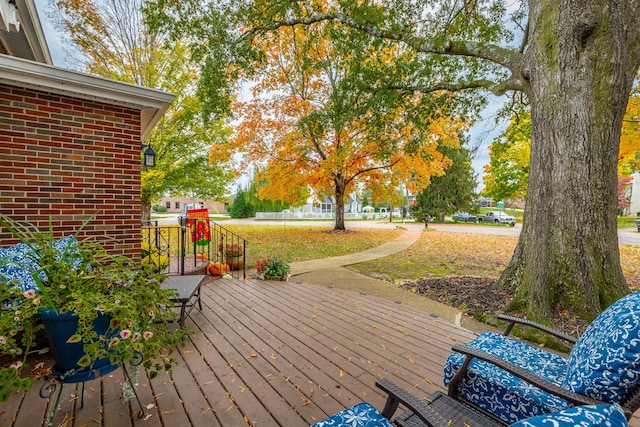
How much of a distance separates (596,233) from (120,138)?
237 inches

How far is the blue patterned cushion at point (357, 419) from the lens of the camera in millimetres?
1346

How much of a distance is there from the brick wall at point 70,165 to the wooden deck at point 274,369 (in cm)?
163

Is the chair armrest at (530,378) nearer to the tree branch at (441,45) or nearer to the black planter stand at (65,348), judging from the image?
the black planter stand at (65,348)

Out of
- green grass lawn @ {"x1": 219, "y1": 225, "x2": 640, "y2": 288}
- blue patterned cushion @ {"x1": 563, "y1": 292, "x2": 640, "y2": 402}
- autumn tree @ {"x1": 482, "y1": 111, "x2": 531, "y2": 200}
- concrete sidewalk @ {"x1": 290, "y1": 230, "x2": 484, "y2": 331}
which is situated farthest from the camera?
autumn tree @ {"x1": 482, "y1": 111, "x2": 531, "y2": 200}

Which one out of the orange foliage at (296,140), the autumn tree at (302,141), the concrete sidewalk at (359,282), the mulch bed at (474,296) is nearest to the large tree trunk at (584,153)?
the mulch bed at (474,296)

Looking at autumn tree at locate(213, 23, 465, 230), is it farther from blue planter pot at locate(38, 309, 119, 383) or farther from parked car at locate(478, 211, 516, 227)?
parked car at locate(478, 211, 516, 227)

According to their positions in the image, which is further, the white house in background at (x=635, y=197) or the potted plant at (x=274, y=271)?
the white house in background at (x=635, y=197)

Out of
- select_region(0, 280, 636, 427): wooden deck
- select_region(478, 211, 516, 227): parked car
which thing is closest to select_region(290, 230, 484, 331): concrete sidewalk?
select_region(0, 280, 636, 427): wooden deck

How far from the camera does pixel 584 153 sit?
3574 millimetres

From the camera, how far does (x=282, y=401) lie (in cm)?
219

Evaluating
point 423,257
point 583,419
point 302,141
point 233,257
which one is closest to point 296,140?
point 302,141

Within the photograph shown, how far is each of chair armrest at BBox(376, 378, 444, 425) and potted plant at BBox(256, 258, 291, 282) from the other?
4345 millimetres

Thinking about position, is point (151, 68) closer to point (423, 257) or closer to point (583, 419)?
point (423, 257)

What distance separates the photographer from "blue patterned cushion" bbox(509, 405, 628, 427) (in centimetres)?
73
